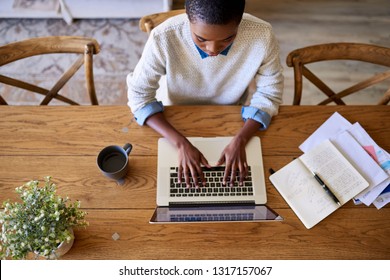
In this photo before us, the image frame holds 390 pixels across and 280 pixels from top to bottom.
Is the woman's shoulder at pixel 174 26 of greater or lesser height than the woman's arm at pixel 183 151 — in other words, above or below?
above

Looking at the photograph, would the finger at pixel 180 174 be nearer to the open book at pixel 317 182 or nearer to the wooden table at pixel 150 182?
the wooden table at pixel 150 182

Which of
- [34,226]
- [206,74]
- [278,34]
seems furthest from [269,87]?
[278,34]

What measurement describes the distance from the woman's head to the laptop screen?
1.51ft

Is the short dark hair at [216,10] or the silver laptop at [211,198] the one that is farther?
the silver laptop at [211,198]

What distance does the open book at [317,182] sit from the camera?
1.04 m

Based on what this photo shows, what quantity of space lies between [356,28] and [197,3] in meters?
1.83

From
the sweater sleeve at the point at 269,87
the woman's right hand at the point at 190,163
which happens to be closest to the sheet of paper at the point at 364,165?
the sweater sleeve at the point at 269,87

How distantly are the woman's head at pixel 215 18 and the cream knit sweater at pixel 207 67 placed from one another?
0.15m

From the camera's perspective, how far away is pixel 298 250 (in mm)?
993

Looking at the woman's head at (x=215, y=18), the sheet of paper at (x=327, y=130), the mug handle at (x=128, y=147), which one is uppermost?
the woman's head at (x=215, y=18)

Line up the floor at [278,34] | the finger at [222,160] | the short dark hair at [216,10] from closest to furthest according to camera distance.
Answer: the short dark hair at [216,10]
the finger at [222,160]
the floor at [278,34]

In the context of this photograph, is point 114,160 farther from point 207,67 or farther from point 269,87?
point 269,87

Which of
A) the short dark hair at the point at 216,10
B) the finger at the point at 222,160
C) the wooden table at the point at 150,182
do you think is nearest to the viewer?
the short dark hair at the point at 216,10

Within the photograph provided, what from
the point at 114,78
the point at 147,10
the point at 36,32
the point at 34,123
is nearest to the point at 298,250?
the point at 34,123
